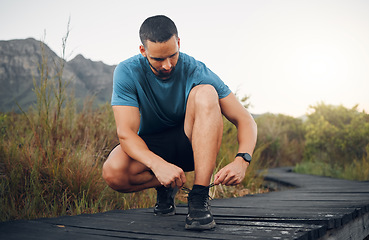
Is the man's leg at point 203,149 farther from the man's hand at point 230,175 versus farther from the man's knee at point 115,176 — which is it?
the man's knee at point 115,176

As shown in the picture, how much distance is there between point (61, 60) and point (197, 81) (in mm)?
→ 2084

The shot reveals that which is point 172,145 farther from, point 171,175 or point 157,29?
→ point 157,29

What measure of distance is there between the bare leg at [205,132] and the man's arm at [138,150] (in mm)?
133

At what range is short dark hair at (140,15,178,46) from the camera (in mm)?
1854

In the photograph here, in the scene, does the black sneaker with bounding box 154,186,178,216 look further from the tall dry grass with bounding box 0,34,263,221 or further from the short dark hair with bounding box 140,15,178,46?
the short dark hair with bounding box 140,15,178,46

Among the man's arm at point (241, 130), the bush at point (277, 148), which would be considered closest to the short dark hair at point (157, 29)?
the man's arm at point (241, 130)

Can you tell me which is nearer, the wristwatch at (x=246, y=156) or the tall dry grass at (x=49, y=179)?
the wristwatch at (x=246, y=156)

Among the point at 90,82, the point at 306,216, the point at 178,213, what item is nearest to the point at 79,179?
the point at 178,213

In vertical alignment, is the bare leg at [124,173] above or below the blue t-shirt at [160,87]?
below

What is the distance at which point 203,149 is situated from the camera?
5.65ft

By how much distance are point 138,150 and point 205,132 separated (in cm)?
39

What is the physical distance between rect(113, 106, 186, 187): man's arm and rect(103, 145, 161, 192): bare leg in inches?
7.4

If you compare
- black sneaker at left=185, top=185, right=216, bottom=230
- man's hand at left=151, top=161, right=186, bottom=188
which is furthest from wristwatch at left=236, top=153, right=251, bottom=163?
man's hand at left=151, top=161, right=186, bottom=188

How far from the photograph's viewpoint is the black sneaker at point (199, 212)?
1595mm
